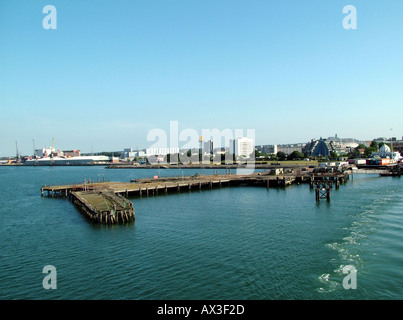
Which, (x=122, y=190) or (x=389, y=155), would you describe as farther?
(x=389, y=155)

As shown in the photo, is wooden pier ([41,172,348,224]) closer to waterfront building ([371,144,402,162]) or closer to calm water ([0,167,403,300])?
calm water ([0,167,403,300])

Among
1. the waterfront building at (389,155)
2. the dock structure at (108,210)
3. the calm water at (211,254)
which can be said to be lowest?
the calm water at (211,254)

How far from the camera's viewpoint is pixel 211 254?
902 inches

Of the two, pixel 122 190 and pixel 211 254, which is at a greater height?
pixel 122 190


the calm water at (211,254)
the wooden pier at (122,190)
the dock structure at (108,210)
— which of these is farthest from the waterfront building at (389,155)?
the dock structure at (108,210)

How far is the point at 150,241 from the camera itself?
26.6m

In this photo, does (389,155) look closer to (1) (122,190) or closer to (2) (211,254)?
(1) (122,190)

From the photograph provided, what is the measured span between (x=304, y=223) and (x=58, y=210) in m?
31.8

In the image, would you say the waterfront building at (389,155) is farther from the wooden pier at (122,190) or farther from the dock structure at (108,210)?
the dock structure at (108,210)

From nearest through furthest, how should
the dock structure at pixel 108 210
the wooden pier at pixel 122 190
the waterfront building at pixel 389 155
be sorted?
the dock structure at pixel 108 210, the wooden pier at pixel 122 190, the waterfront building at pixel 389 155

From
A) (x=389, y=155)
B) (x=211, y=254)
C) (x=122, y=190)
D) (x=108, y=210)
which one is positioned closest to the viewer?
(x=211, y=254)

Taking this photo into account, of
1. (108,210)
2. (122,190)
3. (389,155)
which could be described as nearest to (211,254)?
(108,210)

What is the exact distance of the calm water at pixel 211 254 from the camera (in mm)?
17328
